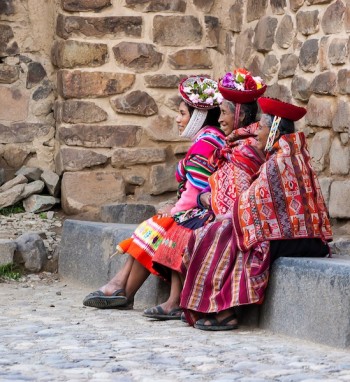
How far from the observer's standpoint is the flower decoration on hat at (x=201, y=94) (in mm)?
5684

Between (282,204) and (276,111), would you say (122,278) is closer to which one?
(282,204)

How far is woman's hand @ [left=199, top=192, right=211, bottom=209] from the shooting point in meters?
5.43

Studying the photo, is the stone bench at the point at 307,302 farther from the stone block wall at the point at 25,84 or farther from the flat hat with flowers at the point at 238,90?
the stone block wall at the point at 25,84

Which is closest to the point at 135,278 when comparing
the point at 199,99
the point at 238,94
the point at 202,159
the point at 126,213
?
the point at 202,159

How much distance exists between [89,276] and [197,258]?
172 centimetres

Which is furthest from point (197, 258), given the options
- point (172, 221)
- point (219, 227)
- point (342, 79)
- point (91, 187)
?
point (91, 187)

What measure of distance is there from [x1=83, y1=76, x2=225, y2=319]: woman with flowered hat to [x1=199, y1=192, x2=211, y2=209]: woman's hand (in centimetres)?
8

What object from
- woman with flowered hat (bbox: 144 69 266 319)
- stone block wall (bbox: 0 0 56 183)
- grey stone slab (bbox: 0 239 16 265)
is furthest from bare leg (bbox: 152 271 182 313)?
stone block wall (bbox: 0 0 56 183)

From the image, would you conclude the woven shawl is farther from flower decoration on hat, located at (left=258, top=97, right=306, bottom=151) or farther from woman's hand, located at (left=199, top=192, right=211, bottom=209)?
woman's hand, located at (left=199, top=192, right=211, bottom=209)

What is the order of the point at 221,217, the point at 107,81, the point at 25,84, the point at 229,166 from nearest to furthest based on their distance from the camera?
the point at 221,217 → the point at 229,166 → the point at 107,81 → the point at 25,84

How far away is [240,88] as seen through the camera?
552 centimetres

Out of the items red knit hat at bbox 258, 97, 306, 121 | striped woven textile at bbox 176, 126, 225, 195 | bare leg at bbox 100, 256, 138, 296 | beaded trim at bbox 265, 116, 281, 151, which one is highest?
red knit hat at bbox 258, 97, 306, 121

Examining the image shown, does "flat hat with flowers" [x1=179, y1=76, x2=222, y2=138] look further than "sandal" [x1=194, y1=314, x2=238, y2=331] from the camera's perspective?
Yes

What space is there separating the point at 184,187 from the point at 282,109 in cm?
86
